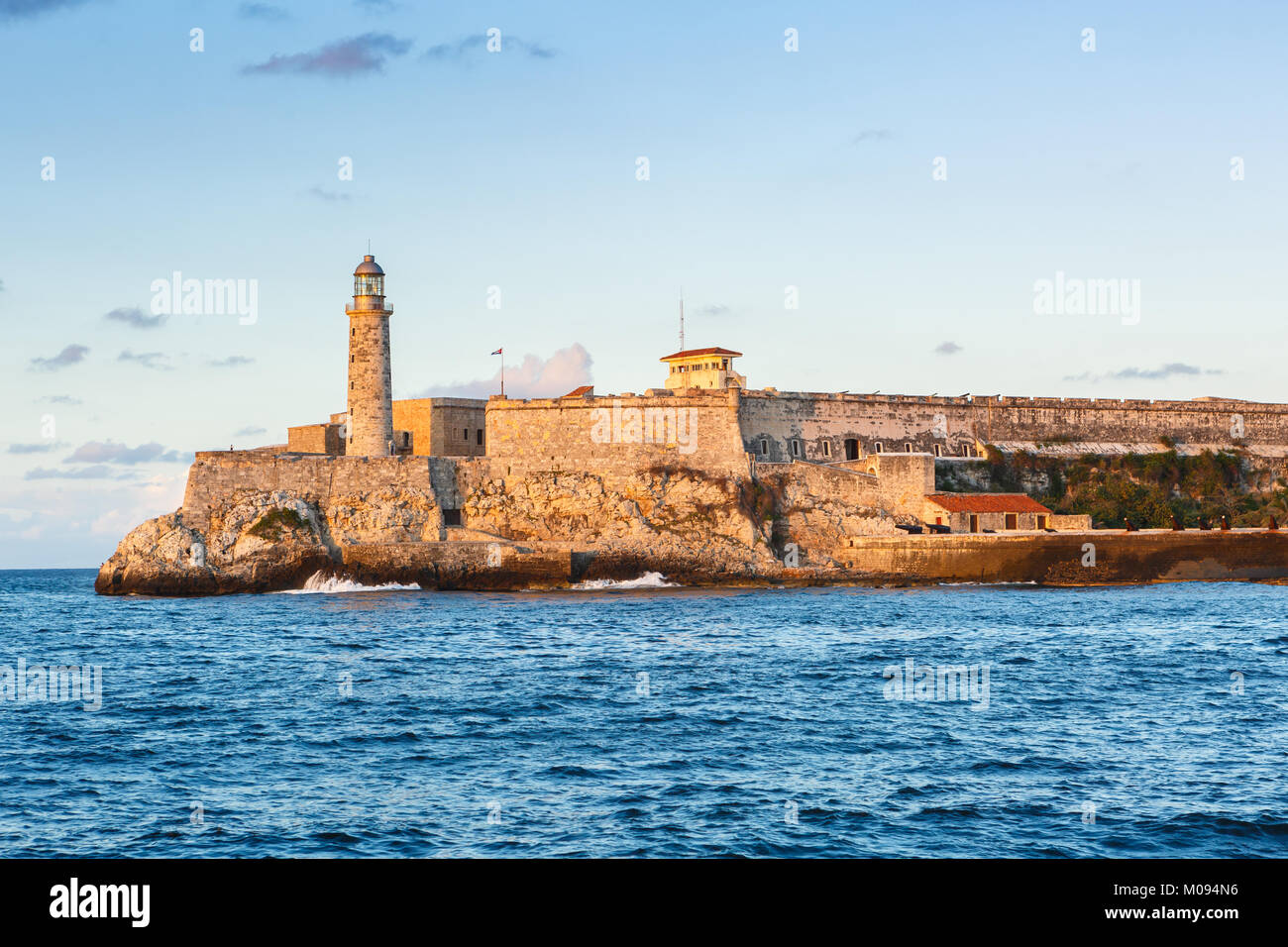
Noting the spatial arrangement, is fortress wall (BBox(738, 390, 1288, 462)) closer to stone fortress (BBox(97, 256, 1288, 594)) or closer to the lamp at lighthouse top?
stone fortress (BBox(97, 256, 1288, 594))

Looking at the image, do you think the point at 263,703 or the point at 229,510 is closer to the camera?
the point at 263,703

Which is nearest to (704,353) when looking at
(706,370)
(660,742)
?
(706,370)

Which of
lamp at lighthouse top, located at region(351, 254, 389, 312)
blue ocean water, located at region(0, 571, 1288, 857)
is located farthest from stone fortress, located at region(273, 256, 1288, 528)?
blue ocean water, located at region(0, 571, 1288, 857)

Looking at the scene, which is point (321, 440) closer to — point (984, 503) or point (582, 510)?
point (582, 510)

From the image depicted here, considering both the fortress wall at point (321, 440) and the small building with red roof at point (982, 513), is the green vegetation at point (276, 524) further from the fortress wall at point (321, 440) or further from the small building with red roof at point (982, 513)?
the small building with red roof at point (982, 513)

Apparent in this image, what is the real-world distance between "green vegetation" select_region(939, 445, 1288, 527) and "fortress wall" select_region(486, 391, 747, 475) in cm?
1184

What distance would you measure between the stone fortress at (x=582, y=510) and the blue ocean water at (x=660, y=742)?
41.7 feet

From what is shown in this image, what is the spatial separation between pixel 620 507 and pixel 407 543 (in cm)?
783

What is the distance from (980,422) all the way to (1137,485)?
750 centimetres

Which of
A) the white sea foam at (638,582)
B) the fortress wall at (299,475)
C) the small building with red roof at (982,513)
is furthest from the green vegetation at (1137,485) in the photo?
the fortress wall at (299,475)

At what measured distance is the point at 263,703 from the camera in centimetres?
1912
